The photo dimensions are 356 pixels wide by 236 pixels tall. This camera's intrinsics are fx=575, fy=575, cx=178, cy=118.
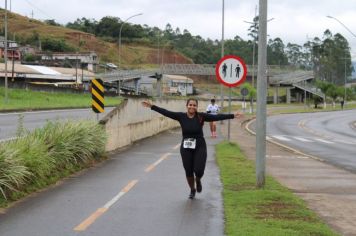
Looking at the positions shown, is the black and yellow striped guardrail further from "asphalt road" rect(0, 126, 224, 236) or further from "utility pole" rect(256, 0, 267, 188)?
"utility pole" rect(256, 0, 267, 188)

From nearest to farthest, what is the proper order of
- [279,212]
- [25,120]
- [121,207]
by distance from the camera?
[279,212] < [121,207] < [25,120]

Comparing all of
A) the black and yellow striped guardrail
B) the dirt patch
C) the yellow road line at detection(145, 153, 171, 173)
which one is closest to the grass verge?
the dirt patch

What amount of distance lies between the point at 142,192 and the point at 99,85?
280 inches

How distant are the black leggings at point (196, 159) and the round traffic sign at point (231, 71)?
6902 mm

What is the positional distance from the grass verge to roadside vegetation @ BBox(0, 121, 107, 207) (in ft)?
10.8

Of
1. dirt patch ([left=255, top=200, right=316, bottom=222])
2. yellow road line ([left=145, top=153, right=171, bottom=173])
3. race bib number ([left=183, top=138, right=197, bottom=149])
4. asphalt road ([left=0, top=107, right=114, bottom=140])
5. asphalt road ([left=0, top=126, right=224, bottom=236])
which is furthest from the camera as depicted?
asphalt road ([left=0, top=107, right=114, bottom=140])

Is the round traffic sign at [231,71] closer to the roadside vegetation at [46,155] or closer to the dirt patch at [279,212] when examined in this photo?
the roadside vegetation at [46,155]

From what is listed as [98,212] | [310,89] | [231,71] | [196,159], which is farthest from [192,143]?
[310,89]

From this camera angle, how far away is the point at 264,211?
27.5 ft

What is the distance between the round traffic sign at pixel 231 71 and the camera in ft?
53.6

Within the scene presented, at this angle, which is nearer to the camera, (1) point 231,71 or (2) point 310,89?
(1) point 231,71

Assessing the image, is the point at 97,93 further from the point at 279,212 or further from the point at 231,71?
the point at 279,212

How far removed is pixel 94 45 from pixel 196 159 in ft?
536

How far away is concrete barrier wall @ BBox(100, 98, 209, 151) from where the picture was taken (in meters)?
16.9
